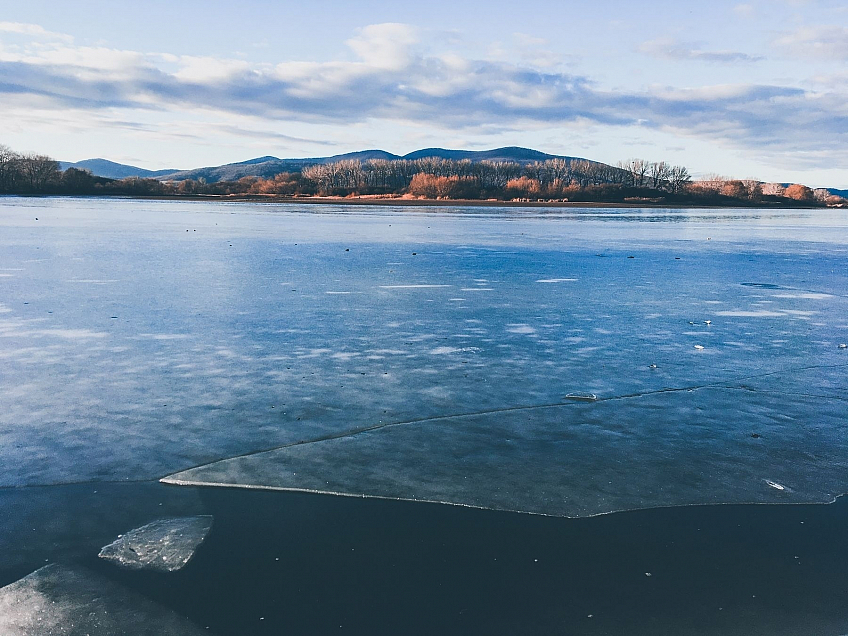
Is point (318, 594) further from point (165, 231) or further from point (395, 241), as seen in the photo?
point (165, 231)

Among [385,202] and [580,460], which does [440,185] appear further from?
[580,460]

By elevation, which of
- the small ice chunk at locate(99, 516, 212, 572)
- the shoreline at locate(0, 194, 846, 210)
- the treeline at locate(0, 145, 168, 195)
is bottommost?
the small ice chunk at locate(99, 516, 212, 572)

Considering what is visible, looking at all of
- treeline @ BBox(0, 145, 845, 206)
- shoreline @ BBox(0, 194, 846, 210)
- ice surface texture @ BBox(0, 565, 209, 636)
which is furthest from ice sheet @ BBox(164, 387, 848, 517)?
treeline @ BBox(0, 145, 845, 206)

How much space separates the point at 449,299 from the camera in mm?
11953

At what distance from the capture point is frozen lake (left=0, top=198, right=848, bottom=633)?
4672mm

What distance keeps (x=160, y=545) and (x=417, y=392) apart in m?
3.18

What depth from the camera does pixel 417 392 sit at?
21.7ft

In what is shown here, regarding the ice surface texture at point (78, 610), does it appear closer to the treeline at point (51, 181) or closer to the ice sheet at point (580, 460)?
the ice sheet at point (580, 460)

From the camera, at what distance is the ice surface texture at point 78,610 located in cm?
315

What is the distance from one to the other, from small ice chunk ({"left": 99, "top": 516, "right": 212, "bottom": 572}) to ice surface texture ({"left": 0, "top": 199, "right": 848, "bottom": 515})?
0.60 metres

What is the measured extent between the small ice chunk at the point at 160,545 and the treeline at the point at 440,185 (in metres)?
105

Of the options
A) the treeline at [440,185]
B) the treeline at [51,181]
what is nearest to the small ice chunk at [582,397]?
the treeline at [440,185]

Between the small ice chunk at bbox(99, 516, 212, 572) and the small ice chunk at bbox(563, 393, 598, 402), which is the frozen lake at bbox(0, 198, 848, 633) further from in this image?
the small ice chunk at bbox(99, 516, 212, 572)

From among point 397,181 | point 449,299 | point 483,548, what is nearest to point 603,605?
point 483,548
